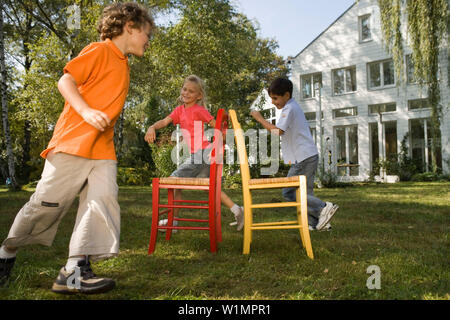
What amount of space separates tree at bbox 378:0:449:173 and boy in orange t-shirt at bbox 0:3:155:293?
1102 cm

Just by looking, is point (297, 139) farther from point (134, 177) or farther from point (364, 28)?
point (364, 28)

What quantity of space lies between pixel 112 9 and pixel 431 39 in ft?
36.3

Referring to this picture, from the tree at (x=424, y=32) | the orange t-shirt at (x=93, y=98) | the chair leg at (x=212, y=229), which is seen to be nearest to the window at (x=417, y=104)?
the tree at (x=424, y=32)

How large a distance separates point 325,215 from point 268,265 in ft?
4.76

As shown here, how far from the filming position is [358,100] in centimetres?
1852

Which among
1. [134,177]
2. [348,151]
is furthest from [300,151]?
[348,151]

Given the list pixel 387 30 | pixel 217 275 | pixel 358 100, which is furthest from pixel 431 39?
pixel 217 275

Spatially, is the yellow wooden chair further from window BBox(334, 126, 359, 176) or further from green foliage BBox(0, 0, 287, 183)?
window BBox(334, 126, 359, 176)

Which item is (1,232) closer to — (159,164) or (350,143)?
(159,164)

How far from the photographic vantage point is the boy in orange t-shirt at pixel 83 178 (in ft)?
7.17

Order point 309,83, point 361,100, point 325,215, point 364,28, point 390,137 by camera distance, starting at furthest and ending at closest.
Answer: point 309,83 → point 364,28 → point 361,100 → point 390,137 → point 325,215

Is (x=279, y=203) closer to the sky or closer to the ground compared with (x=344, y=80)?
closer to the ground

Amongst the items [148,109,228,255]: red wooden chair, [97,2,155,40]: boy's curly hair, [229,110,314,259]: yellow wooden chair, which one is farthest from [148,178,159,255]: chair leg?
[97,2,155,40]: boy's curly hair

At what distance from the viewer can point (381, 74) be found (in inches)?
714
